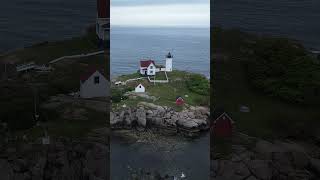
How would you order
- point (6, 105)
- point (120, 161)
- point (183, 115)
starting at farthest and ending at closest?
point (183, 115)
point (120, 161)
point (6, 105)

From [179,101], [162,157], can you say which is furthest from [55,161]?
[179,101]

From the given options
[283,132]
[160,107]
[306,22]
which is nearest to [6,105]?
[160,107]

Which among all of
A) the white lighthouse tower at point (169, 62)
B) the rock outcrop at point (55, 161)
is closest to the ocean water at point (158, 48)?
the white lighthouse tower at point (169, 62)

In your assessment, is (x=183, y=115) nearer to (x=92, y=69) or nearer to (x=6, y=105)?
(x=92, y=69)

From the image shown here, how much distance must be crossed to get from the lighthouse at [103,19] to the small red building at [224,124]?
3.70ft

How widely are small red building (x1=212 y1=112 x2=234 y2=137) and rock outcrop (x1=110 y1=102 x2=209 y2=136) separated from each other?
3.03ft

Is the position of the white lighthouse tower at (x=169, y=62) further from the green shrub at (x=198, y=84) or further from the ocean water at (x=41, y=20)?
the ocean water at (x=41, y=20)

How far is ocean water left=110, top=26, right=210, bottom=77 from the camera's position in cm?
431

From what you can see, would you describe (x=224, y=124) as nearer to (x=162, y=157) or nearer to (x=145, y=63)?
(x=162, y=157)

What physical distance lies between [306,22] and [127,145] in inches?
81.9

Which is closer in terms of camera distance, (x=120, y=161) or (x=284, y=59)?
(x=284, y=59)

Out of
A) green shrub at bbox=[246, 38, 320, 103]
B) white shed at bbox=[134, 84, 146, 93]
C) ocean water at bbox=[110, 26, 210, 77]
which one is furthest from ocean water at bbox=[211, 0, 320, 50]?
white shed at bbox=[134, 84, 146, 93]

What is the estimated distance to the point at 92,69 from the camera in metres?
3.53

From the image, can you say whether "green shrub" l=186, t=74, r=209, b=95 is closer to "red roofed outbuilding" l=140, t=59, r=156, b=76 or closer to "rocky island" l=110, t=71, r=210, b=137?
"rocky island" l=110, t=71, r=210, b=137
